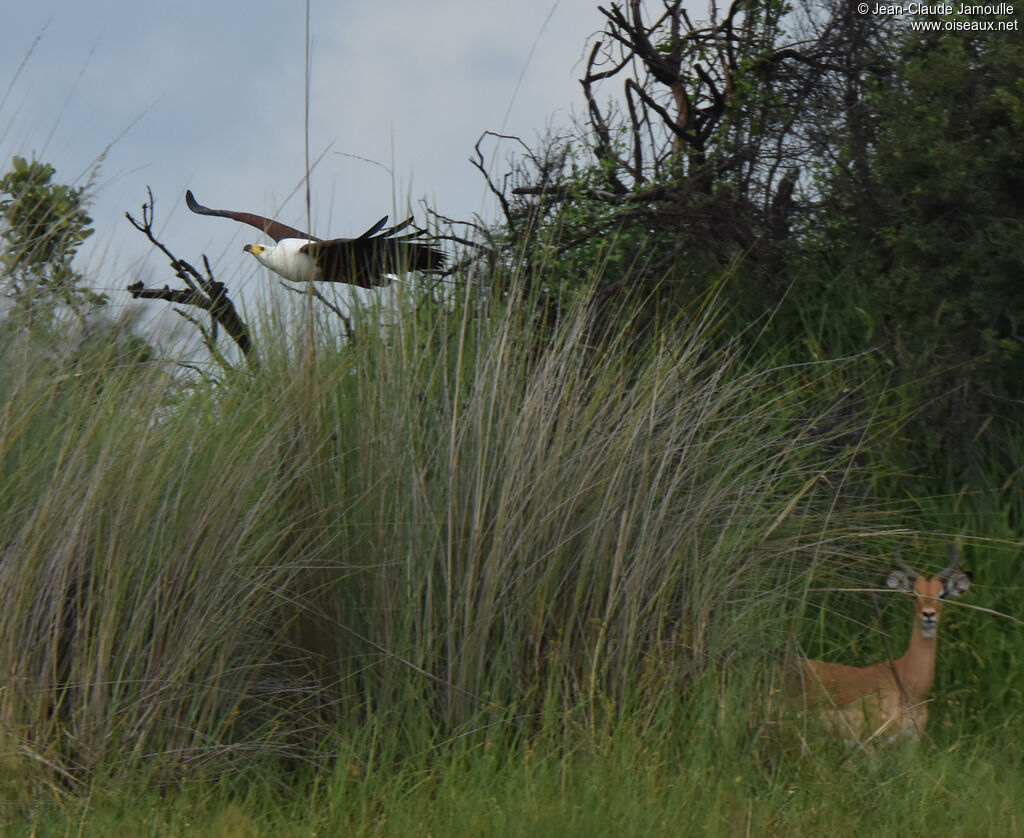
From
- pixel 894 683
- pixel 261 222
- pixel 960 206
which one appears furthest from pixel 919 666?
pixel 261 222

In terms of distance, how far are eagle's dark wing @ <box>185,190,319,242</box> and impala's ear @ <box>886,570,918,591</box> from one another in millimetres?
2233

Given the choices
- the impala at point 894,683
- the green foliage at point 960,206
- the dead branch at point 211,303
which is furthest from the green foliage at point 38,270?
the green foliage at point 960,206

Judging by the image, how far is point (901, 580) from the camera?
4199 mm

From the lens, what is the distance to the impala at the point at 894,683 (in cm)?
385

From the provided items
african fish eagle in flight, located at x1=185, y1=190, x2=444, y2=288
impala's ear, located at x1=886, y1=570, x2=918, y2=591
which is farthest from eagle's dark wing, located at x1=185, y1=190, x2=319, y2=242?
impala's ear, located at x1=886, y1=570, x2=918, y2=591

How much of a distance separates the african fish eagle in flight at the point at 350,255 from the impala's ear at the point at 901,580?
2.02 m

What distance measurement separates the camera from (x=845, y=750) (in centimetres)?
363

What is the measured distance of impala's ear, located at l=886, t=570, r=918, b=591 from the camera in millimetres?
4125

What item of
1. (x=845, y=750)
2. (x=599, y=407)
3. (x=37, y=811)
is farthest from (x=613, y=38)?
(x=37, y=811)

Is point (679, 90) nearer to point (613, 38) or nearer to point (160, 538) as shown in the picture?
point (613, 38)

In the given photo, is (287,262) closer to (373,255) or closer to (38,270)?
(373,255)

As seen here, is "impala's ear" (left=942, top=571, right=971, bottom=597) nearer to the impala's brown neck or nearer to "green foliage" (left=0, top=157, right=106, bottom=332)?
the impala's brown neck

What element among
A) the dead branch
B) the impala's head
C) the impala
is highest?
the dead branch

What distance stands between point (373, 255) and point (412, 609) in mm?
1465
